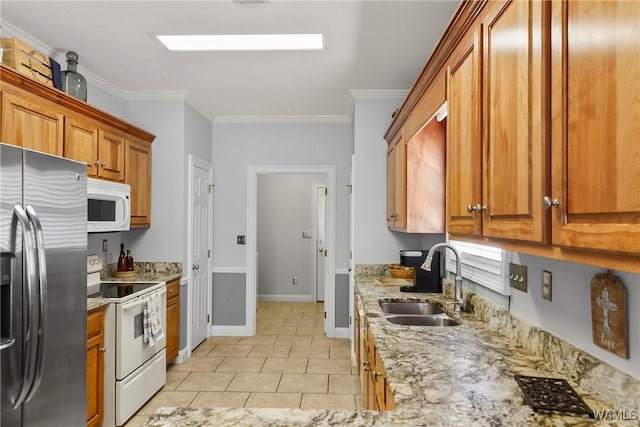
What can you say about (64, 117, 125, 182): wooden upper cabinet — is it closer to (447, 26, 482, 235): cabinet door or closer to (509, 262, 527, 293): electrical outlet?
(447, 26, 482, 235): cabinet door

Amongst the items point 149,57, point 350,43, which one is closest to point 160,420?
point 350,43

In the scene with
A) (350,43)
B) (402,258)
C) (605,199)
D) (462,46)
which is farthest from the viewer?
(402,258)

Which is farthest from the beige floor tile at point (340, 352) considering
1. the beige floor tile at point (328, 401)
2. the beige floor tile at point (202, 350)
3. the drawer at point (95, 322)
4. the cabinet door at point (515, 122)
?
the cabinet door at point (515, 122)

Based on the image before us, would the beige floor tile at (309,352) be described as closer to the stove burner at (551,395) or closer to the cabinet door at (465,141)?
the cabinet door at (465,141)

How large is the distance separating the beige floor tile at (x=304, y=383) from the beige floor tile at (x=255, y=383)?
0.22 feet

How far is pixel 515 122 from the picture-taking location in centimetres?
113

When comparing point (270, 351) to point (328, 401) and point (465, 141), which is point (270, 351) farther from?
point (465, 141)

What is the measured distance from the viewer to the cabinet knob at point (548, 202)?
0.93 meters

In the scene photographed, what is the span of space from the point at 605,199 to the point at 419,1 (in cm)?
189

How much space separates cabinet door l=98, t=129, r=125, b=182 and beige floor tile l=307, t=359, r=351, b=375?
243cm

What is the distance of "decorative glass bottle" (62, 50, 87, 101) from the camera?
2898 millimetres

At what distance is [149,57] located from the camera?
310cm

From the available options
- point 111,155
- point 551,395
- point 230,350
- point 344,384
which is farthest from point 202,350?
point 551,395

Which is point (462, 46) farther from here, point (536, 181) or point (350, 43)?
point (350, 43)
